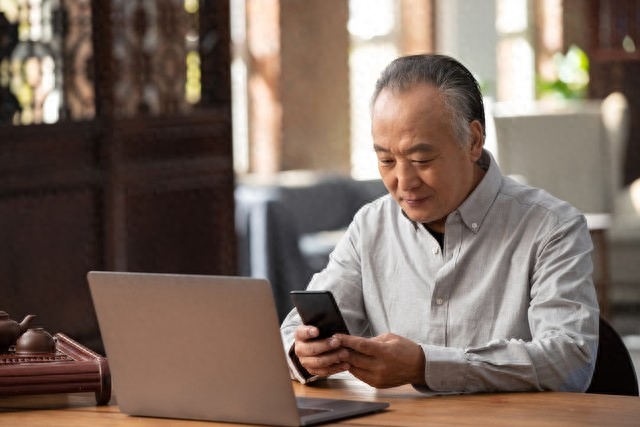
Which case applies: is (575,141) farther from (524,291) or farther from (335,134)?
(524,291)

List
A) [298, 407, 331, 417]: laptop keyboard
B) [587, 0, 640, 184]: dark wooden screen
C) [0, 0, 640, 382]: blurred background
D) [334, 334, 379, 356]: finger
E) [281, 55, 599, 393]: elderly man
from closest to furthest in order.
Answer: [298, 407, 331, 417]: laptop keyboard < [334, 334, 379, 356]: finger < [281, 55, 599, 393]: elderly man < [0, 0, 640, 382]: blurred background < [587, 0, 640, 184]: dark wooden screen

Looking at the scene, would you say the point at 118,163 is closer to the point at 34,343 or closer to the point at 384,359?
the point at 34,343

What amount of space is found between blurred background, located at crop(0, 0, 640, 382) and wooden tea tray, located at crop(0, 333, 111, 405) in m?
2.98

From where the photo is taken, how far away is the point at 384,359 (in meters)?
2.27

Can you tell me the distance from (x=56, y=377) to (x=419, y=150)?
81 cm

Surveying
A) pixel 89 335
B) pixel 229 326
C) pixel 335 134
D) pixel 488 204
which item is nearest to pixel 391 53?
pixel 335 134

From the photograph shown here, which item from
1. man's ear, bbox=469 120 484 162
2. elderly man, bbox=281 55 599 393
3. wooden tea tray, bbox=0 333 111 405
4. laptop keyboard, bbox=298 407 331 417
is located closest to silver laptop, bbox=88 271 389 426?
laptop keyboard, bbox=298 407 331 417

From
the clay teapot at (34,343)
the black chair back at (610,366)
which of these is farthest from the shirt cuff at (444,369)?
the clay teapot at (34,343)

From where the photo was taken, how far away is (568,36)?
994cm

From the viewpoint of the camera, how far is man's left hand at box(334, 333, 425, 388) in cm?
227

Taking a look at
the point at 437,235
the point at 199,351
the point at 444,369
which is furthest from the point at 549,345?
the point at 199,351

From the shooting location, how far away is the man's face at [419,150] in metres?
2.54

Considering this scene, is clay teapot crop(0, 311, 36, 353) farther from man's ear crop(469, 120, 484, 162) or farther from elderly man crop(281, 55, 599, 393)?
man's ear crop(469, 120, 484, 162)

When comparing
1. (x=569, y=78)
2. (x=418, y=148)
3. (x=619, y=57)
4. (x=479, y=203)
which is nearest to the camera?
(x=418, y=148)
